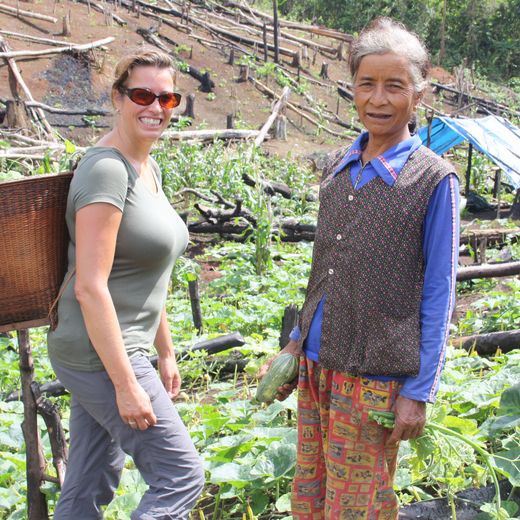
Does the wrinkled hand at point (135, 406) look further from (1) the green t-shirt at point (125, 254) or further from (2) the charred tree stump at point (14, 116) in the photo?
(2) the charred tree stump at point (14, 116)

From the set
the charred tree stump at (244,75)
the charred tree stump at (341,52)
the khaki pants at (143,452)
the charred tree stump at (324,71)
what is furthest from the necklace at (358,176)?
the charred tree stump at (341,52)

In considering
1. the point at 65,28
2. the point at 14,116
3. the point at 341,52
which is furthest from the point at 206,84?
→ the point at 341,52

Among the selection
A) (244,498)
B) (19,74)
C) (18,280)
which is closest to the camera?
(18,280)

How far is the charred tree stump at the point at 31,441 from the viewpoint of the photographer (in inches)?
110

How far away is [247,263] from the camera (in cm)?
779

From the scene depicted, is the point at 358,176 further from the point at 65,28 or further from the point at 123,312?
the point at 65,28

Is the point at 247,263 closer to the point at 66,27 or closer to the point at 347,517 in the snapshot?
the point at 347,517

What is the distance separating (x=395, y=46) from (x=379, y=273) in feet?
2.16

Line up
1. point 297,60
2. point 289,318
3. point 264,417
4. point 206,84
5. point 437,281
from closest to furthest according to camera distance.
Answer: point 437,281 < point 264,417 < point 289,318 < point 206,84 < point 297,60

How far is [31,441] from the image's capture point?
9.23ft

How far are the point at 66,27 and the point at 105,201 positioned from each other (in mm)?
18408

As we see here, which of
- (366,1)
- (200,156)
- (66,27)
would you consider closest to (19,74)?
(66,27)

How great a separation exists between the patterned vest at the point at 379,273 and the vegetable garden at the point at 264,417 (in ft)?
1.20

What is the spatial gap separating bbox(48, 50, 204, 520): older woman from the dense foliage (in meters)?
29.2
